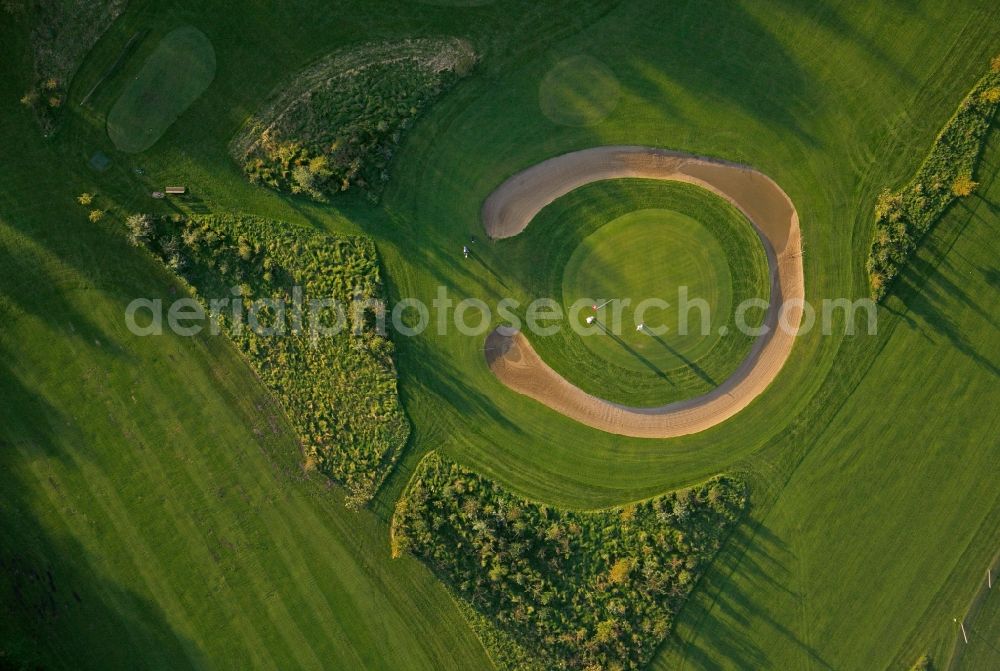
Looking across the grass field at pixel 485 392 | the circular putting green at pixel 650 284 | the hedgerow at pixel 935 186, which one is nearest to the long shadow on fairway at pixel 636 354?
the circular putting green at pixel 650 284

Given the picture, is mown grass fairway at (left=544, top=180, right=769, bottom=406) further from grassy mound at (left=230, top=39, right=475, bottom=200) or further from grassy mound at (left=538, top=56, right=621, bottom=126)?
grassy mound at (left=230, top=39, right=475, bottom=200)

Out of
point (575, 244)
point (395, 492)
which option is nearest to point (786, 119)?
point (575, 244)

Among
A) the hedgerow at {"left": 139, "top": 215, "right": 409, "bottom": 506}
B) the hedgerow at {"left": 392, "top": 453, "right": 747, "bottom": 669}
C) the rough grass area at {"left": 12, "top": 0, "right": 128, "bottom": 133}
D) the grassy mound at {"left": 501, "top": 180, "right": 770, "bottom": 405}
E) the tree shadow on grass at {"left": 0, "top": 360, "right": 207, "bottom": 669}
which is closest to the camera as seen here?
the rough grass area at {"left": 12, "top": 0, "right": 128, "bottom": 133}

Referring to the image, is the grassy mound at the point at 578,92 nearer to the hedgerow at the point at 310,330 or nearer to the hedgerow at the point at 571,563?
the hedgerow at the point at 310,330

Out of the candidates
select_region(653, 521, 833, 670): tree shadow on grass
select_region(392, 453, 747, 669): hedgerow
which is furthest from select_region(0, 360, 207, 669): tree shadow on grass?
select_region(653, 521, 833, 670): tree shadow on grass

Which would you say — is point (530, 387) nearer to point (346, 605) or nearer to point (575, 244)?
point (575, 244)
